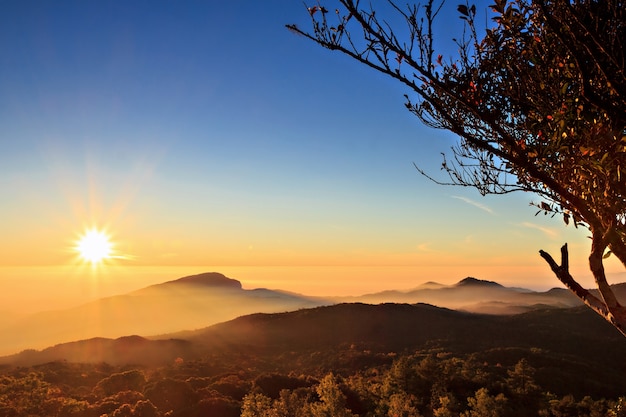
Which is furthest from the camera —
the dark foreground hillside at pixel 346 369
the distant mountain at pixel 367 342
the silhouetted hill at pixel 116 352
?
the silhouetted hill at pixel 116 352

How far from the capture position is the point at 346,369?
98312 mm

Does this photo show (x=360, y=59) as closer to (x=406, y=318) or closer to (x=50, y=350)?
(x=406, y=318)

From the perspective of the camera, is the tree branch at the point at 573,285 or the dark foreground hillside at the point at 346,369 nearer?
the tree branch at the point at 573,285

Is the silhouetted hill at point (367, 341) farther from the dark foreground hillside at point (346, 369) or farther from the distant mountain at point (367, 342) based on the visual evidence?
the dark foreground hillside at point (346, 369)

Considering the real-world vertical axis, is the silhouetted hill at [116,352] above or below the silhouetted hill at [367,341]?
below

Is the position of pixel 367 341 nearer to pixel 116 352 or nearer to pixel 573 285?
pixel 116 352

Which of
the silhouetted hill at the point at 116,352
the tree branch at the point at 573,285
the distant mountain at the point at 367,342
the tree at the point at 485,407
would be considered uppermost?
the tree branch at the point at 573,285

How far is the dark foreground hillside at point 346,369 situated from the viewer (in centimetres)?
4747

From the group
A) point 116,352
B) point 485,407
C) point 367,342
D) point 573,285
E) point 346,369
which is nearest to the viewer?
point 573,285

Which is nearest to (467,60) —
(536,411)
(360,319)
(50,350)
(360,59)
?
(360,59)

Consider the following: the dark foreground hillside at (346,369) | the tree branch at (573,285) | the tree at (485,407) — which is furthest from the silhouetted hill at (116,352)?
the tree branch at (573,285)

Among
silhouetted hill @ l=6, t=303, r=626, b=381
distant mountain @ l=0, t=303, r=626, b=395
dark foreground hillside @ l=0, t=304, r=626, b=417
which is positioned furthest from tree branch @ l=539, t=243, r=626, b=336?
silhouetted hill @ l=6, t=303, r=626, b=381

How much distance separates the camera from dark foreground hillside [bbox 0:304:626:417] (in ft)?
156

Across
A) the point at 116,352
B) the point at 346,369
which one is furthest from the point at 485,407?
the point at 116,352
